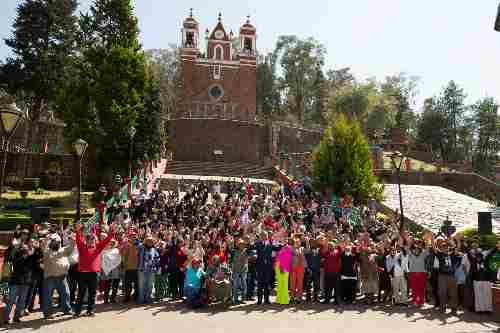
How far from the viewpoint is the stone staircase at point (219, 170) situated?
3552cm

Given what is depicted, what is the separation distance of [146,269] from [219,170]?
88.1 feet

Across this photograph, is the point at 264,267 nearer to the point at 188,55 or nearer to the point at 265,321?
the point at 265,321

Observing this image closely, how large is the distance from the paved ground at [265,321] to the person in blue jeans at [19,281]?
0.33 metres

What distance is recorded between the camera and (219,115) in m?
45.5

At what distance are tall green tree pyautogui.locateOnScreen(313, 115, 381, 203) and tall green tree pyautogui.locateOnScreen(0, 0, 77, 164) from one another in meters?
22.7

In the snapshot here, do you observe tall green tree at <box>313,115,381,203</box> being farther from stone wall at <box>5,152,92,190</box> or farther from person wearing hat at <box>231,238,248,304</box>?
stone wall at <box>5,152,92,190</box>

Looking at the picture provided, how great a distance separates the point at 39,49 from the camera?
3622cm

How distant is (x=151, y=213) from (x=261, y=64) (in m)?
52.3

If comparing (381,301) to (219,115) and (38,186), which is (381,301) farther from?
(219,115)

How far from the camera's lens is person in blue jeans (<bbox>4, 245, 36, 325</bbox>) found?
26.7ft

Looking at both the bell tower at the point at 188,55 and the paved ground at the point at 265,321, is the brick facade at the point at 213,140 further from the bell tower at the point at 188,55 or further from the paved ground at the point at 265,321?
the paved ground at the point at 265,321

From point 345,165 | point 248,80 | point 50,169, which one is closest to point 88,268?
point 345,165

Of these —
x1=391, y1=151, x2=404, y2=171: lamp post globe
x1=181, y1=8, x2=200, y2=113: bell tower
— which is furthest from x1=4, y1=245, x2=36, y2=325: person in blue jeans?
x1=181, y1=8, x2=200, y2=113: bell tower

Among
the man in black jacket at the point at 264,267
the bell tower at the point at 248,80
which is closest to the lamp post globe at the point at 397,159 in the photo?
the man in black jacket at the point at 264,267
